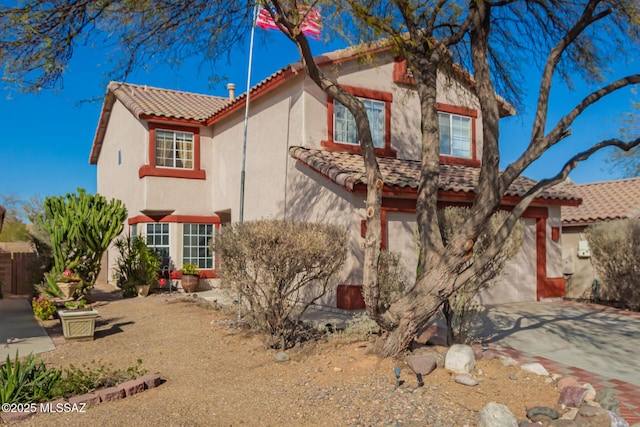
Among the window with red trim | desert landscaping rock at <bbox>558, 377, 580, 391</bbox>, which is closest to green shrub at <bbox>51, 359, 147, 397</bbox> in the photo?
desert landscaping rock at <bbox>558, 377, 580, 391</bbox>

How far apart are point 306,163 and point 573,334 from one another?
6.76 metres

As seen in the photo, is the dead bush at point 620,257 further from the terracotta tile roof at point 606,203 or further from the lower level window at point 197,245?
the lower level window at point 197,245

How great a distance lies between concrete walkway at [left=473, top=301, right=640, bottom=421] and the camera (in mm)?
6684

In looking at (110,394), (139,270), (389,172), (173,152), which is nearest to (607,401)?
(110,394)

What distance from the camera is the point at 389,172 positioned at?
1227 cm

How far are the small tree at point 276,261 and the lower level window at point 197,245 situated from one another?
9612 millimetres

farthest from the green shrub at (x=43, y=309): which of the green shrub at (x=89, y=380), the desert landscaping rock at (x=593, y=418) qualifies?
the desert landscaping rock at (x=593, y=418)

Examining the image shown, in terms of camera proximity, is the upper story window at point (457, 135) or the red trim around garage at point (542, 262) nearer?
the red trim around garage at point (542, 262)

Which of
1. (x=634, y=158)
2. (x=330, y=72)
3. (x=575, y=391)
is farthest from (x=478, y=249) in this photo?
(x=634, y=158)

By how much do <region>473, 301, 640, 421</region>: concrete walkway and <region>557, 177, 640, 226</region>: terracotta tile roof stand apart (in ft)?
15.4

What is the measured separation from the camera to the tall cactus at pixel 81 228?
13.4 meters

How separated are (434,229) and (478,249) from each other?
956mm

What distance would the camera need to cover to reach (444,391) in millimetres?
5738

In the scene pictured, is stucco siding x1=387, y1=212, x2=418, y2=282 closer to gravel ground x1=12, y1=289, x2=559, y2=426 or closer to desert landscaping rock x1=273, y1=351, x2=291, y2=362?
gravel ground x1=12, y1=289, x2=559, y2=426
